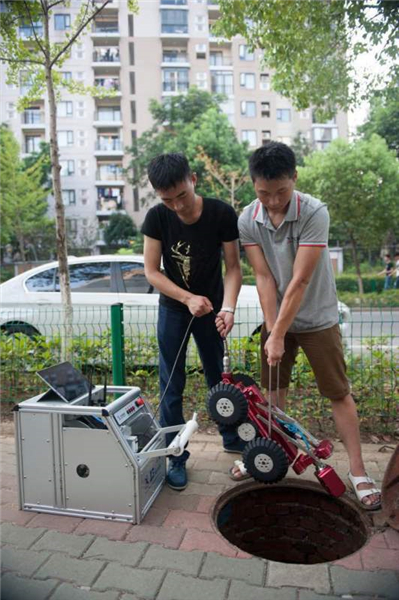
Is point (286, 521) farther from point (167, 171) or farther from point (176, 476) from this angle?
point (167, 171)

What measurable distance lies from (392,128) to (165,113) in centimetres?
1197

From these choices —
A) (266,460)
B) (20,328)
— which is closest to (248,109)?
(20,328)

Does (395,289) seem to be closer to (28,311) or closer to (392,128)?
(392,128)

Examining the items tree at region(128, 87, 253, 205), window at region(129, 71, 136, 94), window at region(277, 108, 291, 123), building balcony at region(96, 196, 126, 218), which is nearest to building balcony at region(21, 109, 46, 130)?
building balcony at region(96, 196, 126, 218)

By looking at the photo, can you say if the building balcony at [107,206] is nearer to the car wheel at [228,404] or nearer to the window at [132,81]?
the window at [132,81]

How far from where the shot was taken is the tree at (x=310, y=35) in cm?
402

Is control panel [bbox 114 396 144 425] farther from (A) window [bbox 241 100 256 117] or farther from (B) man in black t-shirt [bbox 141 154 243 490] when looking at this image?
(A) window [bbox 241 100 256 117]

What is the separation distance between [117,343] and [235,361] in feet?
3.32

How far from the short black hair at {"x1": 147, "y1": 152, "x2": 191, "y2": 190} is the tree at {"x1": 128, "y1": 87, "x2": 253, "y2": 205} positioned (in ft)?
55.8

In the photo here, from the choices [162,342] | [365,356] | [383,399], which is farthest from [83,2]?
[383,399]

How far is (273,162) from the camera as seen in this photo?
2197 millimetres

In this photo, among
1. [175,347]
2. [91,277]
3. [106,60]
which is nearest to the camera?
[175,347]

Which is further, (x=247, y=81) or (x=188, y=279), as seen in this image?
(x=247, y=81)

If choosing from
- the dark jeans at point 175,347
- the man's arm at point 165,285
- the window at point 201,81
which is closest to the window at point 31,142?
the window at point 201,81
